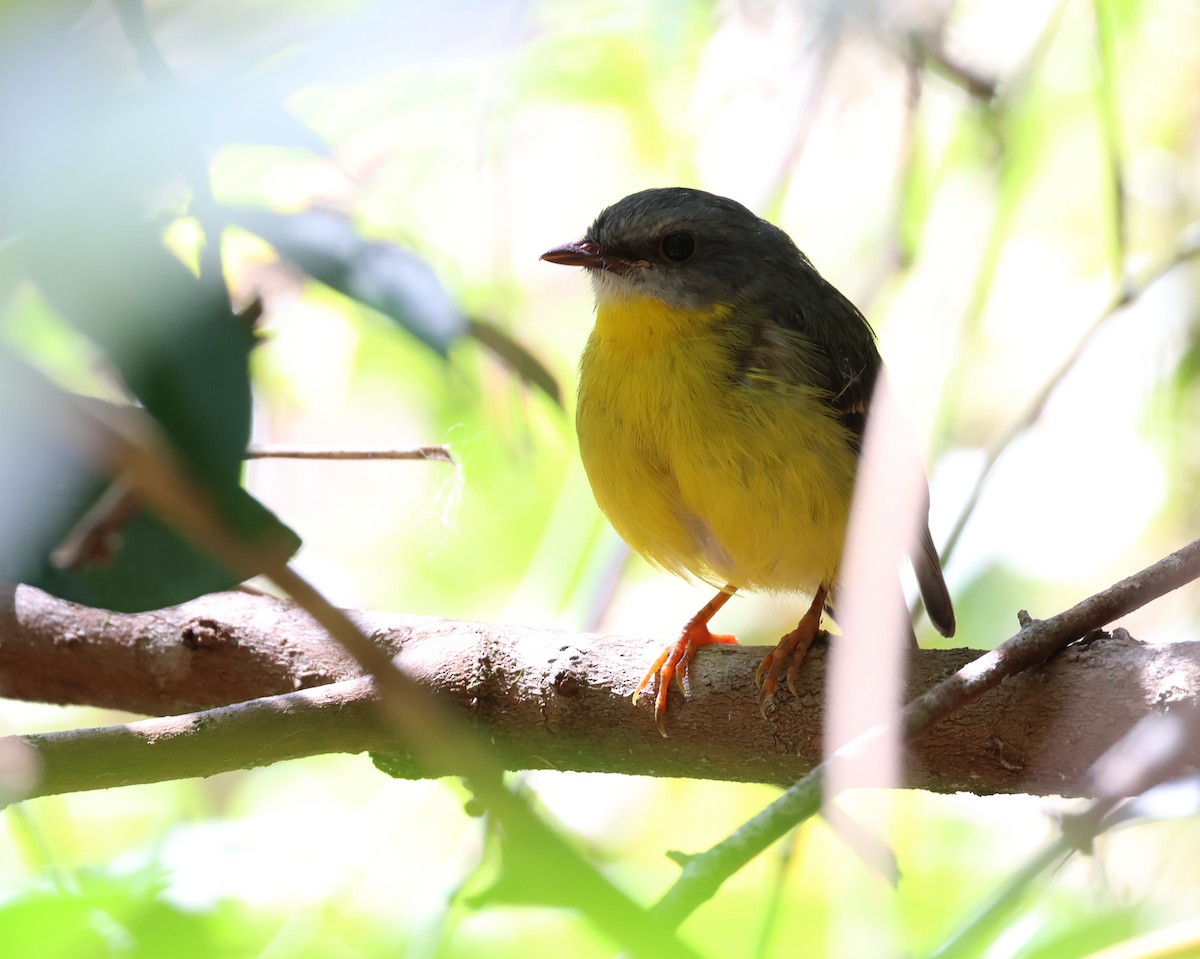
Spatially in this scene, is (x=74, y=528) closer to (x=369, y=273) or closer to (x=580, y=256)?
(x=369, y=273)

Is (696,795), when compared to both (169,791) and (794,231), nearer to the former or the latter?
(169,791)

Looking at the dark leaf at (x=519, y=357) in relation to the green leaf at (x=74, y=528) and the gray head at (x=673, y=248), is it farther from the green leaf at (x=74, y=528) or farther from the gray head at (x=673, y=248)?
the gray head at (x=673, y=248)

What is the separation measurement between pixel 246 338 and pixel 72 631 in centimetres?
174

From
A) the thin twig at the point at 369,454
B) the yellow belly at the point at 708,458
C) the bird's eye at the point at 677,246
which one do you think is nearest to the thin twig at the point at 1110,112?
the yellow belly at the point at 708,458

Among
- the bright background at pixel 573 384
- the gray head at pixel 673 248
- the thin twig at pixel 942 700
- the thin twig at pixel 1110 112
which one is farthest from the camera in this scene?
the gray head at pixel 673 248

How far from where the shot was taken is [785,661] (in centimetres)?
250

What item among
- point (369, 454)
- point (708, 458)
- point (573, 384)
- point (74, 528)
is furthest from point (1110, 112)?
point (74, 528)

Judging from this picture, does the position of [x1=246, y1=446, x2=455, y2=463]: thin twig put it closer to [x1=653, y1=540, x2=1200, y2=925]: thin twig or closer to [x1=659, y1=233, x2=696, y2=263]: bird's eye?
[x1=653, y1=540, x2=1200, y2=925]: thin twig

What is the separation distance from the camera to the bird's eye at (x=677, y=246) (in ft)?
10.8

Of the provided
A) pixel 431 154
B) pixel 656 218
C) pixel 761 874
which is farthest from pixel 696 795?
pixel 431 154

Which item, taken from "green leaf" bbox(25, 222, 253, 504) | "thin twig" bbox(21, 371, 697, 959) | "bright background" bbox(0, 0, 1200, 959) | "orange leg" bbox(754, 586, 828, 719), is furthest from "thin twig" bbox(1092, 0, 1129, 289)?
"thin twig" bbox(21, 371, 697, 959)

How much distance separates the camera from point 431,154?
3795 mm

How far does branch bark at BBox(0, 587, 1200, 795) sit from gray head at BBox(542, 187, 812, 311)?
1.08 m

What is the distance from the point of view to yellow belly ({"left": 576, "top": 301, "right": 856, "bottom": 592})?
9.12ft
